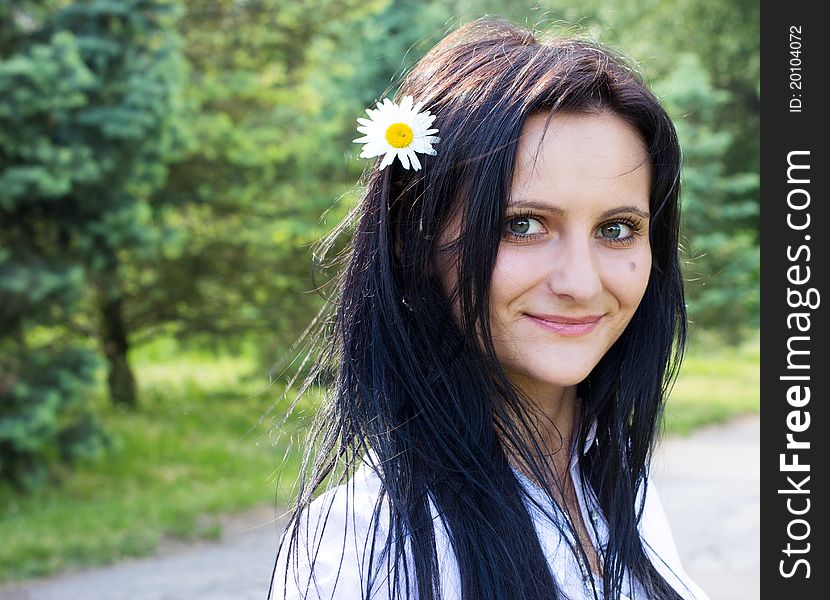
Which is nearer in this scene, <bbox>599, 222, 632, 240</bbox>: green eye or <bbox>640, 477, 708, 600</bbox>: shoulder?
<bbox>599, 222, 632, 240</bbox>: green eye

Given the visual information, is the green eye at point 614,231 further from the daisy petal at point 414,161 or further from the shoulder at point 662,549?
the shoulder at point 662,549

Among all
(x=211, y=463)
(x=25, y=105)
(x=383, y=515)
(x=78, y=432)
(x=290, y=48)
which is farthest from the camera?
(x=290, y=48)

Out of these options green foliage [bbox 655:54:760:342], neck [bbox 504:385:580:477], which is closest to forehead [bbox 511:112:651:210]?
neck [bbox 504:385:580:477]

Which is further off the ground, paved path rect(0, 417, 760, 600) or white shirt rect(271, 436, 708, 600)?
paved path rect(0, 417, 760, 600)

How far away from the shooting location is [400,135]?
1.51 meters

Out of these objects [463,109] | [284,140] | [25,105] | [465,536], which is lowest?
[465,536]

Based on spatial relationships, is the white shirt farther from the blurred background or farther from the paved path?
the paved path

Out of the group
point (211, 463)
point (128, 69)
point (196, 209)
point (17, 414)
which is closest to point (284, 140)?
point (196, 209)

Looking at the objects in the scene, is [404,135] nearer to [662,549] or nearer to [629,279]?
[629,279]

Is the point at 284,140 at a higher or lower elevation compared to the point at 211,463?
higher

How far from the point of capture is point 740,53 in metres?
16.4

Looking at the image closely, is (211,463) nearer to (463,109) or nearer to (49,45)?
(49,45)

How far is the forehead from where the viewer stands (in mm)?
1419
